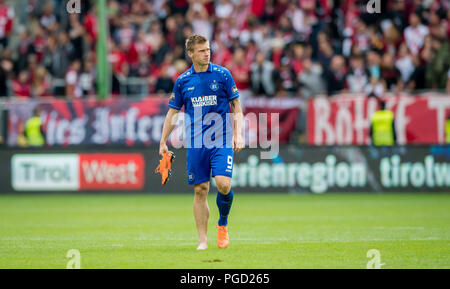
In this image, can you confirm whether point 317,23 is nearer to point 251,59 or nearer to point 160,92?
point 251,59

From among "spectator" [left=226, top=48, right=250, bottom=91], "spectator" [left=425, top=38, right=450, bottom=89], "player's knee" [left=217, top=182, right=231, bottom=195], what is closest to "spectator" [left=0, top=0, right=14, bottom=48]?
"spectator" [left=226, top=48, right=250, bottom=91]

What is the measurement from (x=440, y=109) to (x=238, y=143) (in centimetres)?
1116

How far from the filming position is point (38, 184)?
789 inches

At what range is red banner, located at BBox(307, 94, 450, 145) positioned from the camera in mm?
19312

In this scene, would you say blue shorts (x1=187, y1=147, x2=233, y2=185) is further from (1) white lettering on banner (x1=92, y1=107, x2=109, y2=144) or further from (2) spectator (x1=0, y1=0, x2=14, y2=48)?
(2) spectator (x1=0, y1=0, x2=14, y2=48)

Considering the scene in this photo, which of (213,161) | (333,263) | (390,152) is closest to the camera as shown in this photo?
(333,263)

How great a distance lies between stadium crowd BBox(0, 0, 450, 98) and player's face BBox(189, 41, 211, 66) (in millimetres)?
10596

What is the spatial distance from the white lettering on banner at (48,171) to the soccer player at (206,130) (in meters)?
10.8

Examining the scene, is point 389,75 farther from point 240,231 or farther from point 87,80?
point 240,231

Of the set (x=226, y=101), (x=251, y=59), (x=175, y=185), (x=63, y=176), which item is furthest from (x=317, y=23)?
(x=226, y=101)

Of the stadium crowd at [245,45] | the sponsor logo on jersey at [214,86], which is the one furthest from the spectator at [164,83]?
the sponsor logo on jersey at [214,86]

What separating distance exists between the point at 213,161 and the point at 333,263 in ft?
6.68

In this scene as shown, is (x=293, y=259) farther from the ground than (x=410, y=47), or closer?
closer

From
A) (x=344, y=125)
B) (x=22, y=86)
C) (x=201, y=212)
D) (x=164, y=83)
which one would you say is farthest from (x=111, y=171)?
(x=201, y=212)
